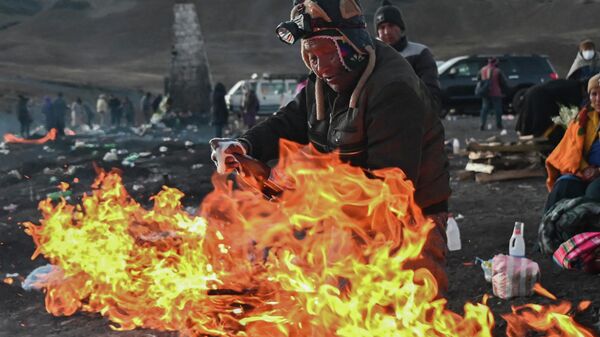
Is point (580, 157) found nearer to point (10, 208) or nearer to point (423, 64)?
point (423, 64)

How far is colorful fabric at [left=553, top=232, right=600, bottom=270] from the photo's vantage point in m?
5.45

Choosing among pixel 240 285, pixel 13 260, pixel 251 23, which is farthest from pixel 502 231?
pixel 251 23

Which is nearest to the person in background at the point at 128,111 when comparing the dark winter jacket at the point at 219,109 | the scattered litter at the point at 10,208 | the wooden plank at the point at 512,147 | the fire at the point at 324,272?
the dark winter jacket at the point at 219,109

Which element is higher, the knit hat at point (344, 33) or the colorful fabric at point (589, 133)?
the knit hat at point (344, 33)

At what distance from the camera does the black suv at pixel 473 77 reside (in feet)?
76.5

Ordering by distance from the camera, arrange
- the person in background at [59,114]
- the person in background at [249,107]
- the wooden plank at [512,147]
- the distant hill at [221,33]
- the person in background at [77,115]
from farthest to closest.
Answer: the distant hill at [221,33] → the person in background at [77,115] → the person in background at [59,114] → the person in background at [249,107] → the wooden plank at [512,147]

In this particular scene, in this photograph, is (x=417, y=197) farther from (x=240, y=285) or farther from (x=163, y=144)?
(x=163, y=144)

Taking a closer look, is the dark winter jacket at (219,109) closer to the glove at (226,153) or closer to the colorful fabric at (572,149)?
the colorful fabric at (572,149)

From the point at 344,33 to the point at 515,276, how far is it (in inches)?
115

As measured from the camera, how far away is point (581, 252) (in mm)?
5531

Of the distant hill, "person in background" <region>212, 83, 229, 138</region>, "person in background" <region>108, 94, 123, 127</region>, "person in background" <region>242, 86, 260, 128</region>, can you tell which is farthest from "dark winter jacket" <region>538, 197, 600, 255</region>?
the distant hill

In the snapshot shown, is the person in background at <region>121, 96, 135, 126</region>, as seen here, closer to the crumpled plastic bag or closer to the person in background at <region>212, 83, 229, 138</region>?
the person in background at <region>212, 83, 229, 138</region>

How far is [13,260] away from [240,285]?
17.3ft

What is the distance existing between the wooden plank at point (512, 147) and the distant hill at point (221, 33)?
34.7 m
